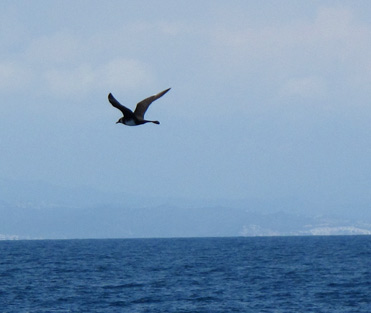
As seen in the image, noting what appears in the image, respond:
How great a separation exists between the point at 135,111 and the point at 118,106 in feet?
2.36

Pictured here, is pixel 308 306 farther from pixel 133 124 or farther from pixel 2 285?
pixel 133 124

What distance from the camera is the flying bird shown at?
17.2 m

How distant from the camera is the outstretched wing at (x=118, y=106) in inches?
670

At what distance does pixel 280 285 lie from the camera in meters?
86.5

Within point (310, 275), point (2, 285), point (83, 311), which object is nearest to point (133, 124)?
point (83, 311)

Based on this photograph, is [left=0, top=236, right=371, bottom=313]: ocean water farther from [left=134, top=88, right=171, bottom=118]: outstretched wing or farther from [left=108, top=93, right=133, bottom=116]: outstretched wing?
[left=108, top=93, right=133, bottom=116]: outstretched wing

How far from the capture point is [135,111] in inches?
707

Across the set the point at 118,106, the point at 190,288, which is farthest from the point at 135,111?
the point at 190,288

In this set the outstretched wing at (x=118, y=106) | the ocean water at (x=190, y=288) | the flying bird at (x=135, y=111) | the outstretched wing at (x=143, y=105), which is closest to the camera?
the outstretched wing at (x=118, y=106)

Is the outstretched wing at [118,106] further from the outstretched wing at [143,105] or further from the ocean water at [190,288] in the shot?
the ocean water at [190,288]

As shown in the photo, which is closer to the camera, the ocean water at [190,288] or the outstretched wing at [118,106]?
the outstretched wing at [118,106]

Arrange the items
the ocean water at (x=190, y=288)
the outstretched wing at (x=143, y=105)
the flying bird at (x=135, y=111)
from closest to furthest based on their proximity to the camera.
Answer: the flying bird at (x=135, y=111)
the outstretched wing at (x=143, y=105)
the ocean water at (x=190, y=288)

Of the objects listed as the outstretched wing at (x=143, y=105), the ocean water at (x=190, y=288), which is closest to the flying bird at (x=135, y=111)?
the outstretched wing at (x=143, y=105)

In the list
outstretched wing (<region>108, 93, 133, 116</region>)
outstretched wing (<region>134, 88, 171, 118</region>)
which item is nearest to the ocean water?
outstretched wing (<region>134, 88, 171, 118</region>)
